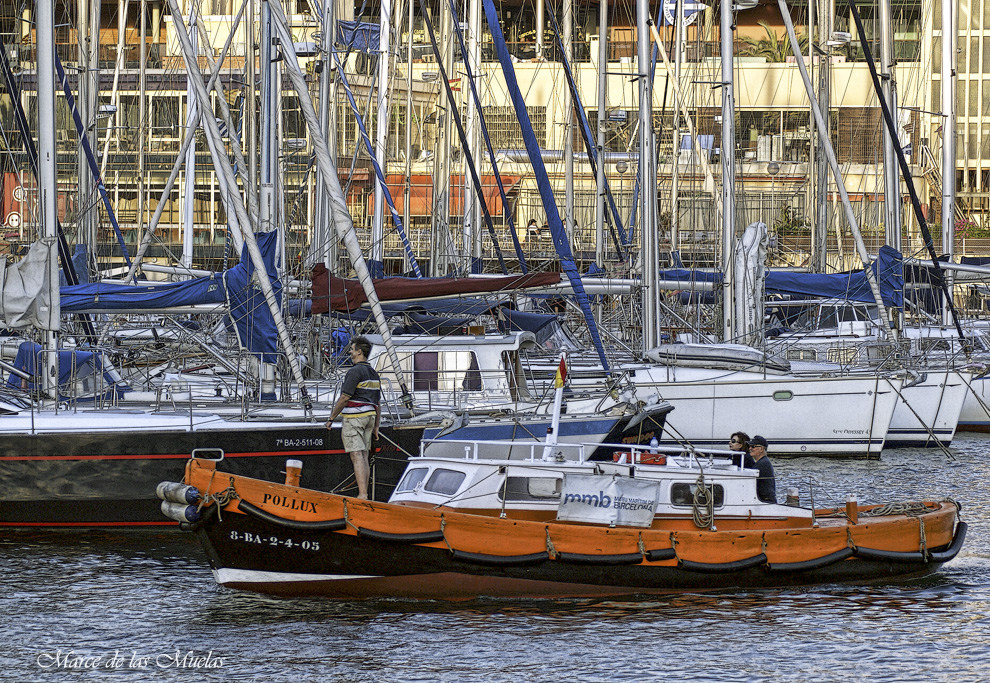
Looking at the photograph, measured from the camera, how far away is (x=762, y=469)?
1617cm

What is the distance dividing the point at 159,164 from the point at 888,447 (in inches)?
1366

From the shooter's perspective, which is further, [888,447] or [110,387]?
[888,447]

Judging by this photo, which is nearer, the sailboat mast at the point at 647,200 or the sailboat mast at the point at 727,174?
the sailboat mast at the point at 647,200

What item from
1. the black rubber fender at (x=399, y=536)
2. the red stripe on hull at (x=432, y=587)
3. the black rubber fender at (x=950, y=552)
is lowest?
the red stripe on hull at (x=432, y=587)

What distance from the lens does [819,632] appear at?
14.1m

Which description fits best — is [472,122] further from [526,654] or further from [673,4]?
[526,654]

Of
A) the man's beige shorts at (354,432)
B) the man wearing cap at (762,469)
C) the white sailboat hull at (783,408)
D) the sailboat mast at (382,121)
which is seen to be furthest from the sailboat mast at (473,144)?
the man wearing cap at (762,469)

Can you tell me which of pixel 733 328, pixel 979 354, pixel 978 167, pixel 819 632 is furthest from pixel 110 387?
pixel 978 167

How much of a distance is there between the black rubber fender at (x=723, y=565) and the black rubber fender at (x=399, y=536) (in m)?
2.76

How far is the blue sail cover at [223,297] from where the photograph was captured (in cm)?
1872

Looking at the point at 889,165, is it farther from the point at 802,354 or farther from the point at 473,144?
the point at 473,144

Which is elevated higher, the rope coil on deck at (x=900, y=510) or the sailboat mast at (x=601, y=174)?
the sailboat mast at (x=601, y=174)

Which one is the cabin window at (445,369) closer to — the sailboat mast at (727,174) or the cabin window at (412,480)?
the cabin window at (412,480)

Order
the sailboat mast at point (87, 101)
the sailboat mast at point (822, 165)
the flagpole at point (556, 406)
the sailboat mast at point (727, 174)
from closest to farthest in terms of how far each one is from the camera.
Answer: the flagpole at point (556, 406) < the sailboat mast at point (727, 174) < the sailboat mast at point (87, 101) < the sailboat mast at point (822, 165)
